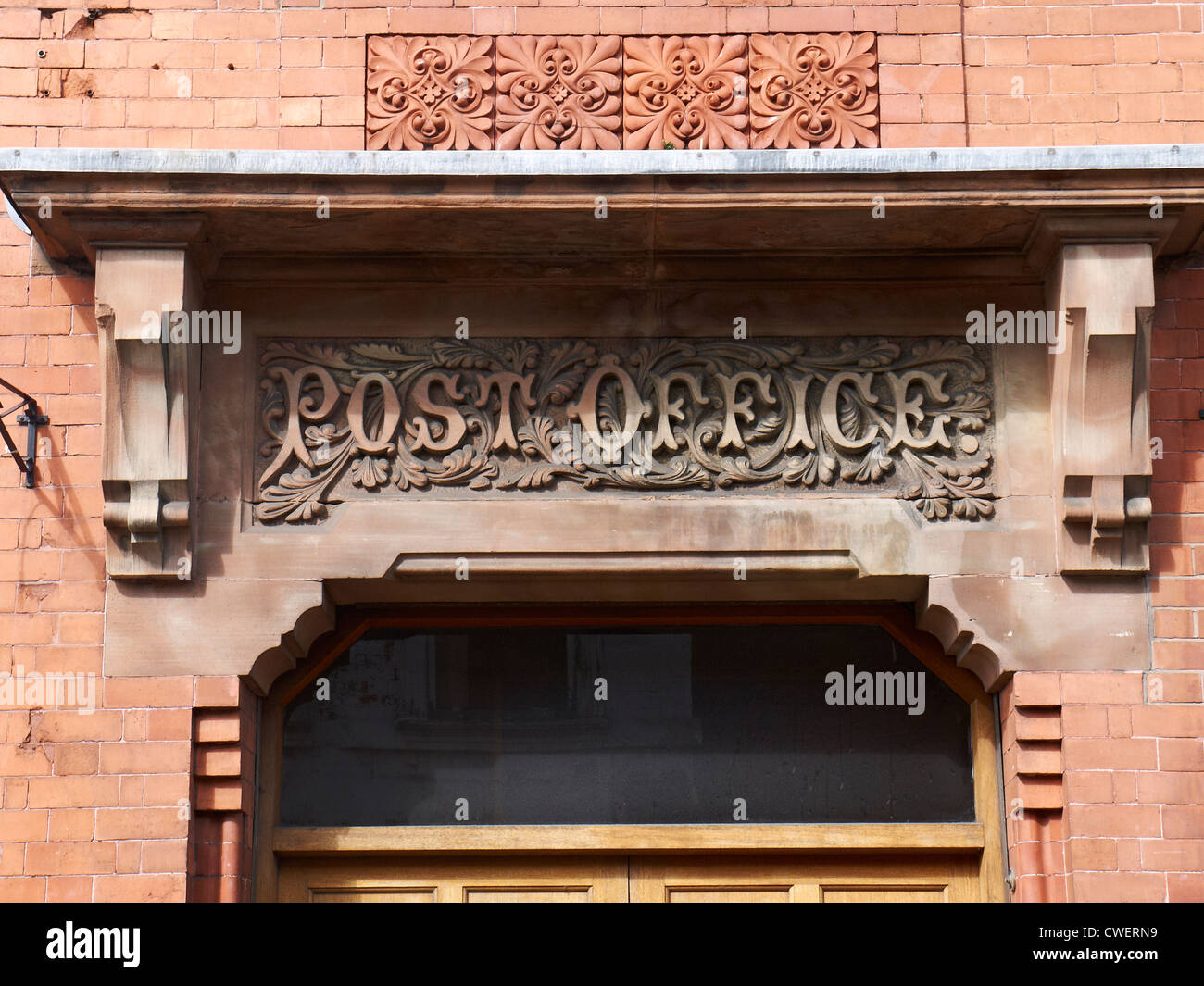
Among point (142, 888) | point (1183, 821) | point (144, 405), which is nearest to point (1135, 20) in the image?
point (1183, 821)

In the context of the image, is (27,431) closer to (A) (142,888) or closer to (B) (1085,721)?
(A) (142,888)

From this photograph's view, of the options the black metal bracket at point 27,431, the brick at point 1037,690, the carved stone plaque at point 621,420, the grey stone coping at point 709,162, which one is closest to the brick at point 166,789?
the carved stone plaque at point 621,420

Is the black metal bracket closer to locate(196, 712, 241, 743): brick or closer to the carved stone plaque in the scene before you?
the carved stone plaque

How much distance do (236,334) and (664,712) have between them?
206 cm

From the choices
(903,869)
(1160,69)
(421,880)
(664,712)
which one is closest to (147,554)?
(421,880)

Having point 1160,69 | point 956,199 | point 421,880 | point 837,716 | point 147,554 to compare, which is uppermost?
point 1160,69

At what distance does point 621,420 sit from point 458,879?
5.72 ft

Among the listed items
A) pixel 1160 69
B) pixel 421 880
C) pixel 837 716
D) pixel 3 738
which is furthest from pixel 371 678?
pixel 1160 69

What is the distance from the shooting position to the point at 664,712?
6.13 metres

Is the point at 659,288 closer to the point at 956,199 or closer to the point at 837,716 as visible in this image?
the point at 956,199

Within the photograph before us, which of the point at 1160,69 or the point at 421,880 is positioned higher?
the point at 1160,69

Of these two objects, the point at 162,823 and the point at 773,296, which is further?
the point at 773,296

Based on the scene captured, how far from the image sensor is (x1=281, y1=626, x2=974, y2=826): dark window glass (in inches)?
238

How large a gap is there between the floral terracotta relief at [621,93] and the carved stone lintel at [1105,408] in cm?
97
